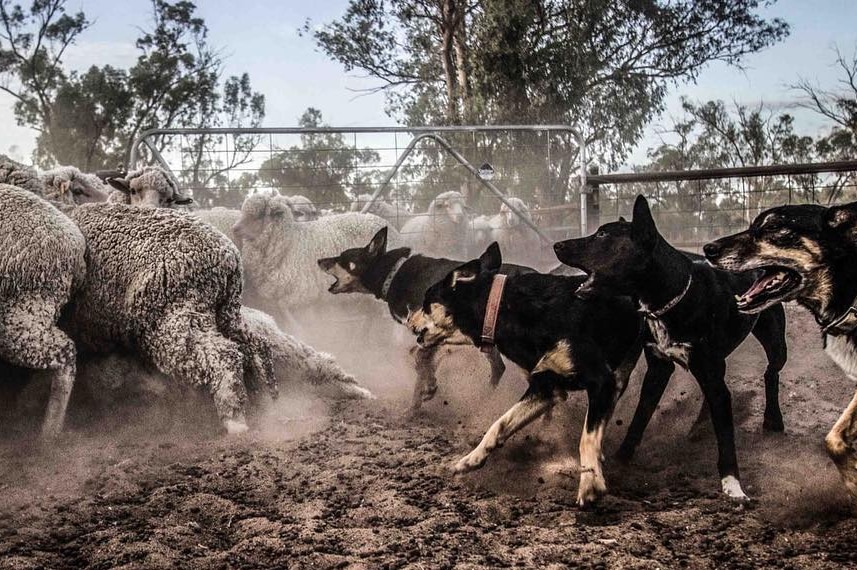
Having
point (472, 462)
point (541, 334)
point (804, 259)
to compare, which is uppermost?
point (804, 259)

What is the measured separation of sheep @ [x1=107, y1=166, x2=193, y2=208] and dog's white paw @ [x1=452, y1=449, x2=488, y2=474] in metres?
3.93

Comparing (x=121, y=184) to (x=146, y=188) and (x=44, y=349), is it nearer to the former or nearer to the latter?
(x=146, y=188)

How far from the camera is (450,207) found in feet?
30.8

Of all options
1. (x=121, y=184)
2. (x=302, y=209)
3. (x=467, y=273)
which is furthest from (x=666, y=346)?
(x=302, y=209)

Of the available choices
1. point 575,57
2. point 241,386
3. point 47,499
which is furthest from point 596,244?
point 575,57

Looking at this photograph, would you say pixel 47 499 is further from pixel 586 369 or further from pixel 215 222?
pixel 215 222

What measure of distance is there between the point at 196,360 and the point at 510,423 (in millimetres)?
2294

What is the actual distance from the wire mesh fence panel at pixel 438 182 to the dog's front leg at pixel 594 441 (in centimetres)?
505

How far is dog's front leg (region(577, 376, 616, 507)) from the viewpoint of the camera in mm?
3627

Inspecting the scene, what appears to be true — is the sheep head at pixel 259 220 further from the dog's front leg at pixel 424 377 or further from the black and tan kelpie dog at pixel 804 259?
the black and tan kelpie dog at pixel 804 259

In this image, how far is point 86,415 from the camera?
547 centimetres

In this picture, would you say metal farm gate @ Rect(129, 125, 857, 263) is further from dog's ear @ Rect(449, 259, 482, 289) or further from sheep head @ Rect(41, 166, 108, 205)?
dog's ear @ Rect(449, 259, 482, 289)

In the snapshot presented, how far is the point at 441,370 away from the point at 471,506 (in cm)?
270

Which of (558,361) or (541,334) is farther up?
(541,334)
